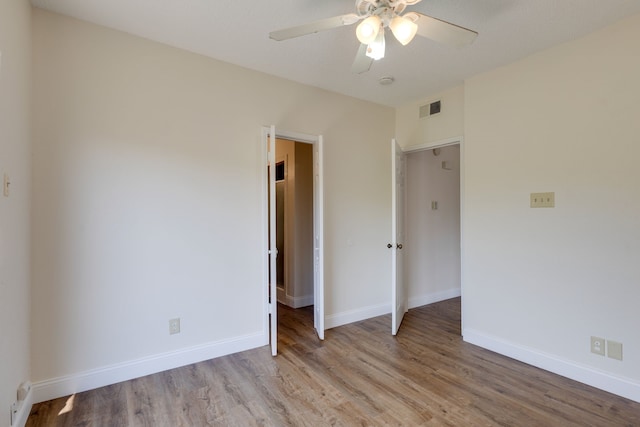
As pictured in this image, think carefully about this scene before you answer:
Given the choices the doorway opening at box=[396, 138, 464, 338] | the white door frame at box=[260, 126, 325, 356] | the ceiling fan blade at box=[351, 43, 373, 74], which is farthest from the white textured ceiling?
the doorway opening at box=[396, 138, 464, 338]

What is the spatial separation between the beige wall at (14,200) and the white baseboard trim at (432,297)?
3891 millimetres

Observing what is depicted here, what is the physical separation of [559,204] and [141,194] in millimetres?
3390

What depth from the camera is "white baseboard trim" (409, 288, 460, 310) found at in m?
4.35

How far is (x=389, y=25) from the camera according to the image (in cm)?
175

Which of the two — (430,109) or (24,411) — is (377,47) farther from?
(24,411)

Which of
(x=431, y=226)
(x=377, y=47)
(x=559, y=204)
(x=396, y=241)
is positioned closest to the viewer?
(x=377, y=47)

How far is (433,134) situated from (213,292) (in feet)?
9.68

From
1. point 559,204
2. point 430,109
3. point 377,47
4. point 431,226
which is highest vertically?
point 430,109

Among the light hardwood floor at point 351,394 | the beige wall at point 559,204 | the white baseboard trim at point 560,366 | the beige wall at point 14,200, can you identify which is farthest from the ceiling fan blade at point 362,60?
the white baseboard trim at point 560,366

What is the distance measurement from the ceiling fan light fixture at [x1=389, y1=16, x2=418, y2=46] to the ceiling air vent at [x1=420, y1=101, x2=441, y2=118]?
214cm

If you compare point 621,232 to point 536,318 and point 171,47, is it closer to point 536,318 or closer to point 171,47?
point 536,318

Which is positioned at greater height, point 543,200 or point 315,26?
point 315,26

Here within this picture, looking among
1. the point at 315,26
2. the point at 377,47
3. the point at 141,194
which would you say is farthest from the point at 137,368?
the point at 377,47

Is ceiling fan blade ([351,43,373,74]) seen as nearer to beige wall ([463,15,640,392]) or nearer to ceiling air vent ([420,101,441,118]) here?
beige wall ([463,15,640,392])
